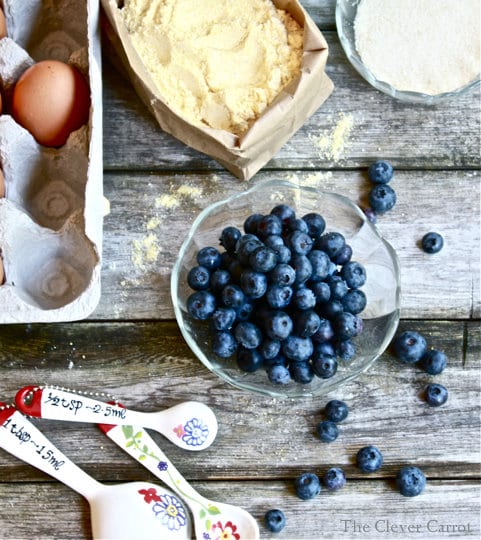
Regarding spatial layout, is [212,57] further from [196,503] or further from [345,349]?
[196,503]

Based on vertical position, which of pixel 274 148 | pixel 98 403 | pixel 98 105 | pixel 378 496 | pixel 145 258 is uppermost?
pixel 98 105

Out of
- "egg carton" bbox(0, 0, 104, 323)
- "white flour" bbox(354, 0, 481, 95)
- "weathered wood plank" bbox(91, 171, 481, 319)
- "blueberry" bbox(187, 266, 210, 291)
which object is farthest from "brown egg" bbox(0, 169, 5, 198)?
"white flour" bbox(354, 0, 481, 95)

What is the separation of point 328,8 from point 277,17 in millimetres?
128

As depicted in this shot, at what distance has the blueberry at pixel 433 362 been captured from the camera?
1.22m

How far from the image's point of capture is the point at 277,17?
1206 millimetres

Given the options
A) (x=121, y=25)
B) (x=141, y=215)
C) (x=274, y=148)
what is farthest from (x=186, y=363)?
(x=121, y=25)

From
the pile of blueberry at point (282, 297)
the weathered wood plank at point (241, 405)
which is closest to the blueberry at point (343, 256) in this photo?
the pile of blueberry at point (282, 297)

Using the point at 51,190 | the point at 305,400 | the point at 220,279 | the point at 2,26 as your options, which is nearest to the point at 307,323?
the point at 220,279

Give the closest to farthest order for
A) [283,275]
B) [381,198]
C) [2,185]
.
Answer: [283,275]
[2,185]
[381,198]

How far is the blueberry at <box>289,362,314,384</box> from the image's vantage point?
3.56ft

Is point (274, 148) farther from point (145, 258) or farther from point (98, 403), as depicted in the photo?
point (98, 403)

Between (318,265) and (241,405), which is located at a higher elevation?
(318,265)

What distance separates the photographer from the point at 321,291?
1060 mm

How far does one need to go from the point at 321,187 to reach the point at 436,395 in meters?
0.39
